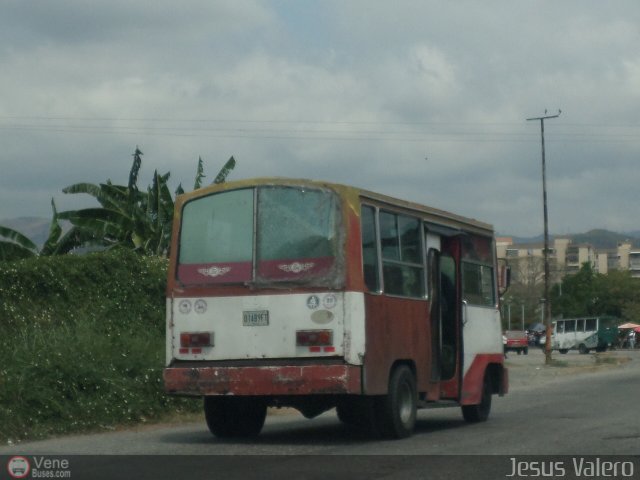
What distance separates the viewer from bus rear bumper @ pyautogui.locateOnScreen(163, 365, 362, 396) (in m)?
12.5

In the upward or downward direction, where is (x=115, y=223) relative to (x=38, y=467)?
upward

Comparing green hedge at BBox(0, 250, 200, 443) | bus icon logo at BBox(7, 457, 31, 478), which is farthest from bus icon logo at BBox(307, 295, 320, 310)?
green hedge at BBox(0, 250, 200, 443)

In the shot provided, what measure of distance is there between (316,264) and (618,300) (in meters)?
106

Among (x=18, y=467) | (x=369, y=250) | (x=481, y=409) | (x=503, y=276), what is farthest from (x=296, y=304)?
(x=503, y=276)

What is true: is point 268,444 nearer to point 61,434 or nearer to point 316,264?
point 316,264

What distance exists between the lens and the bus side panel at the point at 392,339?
12906mm

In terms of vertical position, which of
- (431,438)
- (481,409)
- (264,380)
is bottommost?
(431,438)

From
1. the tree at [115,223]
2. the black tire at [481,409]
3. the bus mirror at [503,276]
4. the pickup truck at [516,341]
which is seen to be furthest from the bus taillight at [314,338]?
the pickup truck at [516,341]

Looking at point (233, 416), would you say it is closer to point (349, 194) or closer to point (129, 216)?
point (349, 194)

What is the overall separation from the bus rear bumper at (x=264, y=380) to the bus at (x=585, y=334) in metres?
61.7

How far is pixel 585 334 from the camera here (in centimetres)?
7244

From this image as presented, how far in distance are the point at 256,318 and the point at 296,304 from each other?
0.50 meters

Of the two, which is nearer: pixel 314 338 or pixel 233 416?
pixel 314 338

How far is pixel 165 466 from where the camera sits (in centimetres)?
1093
